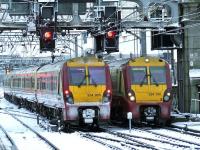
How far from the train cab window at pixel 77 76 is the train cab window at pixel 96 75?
0.25m

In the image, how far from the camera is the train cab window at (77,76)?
21.7 m

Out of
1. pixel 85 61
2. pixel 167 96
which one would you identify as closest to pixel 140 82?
pixel 167 96

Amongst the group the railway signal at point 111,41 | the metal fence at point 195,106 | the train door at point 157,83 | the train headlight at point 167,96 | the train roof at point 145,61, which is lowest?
the metal fence at point 195,106

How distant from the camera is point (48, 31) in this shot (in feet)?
85.5

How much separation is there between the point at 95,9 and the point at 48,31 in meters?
3.39

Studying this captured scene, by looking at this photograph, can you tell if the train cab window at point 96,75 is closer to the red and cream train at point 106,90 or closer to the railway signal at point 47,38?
the red and cream train at point 106,90

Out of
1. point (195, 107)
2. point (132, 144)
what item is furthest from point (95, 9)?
point (132, 144)

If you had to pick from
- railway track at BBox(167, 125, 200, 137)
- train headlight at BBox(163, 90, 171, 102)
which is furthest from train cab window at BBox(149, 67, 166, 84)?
railway track at BBox(167, 125, 200, 137)

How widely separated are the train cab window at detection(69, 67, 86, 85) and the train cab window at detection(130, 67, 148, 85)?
6.48 ft

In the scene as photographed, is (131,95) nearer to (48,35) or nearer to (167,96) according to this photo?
(167,96)

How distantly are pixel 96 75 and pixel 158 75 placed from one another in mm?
2467

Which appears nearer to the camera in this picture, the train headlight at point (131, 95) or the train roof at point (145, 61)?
the train headlight at point (131, 95)

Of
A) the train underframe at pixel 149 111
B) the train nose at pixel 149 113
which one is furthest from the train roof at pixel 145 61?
the train nose at pixel 149 113

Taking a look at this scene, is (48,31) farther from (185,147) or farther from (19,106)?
(19,106)
